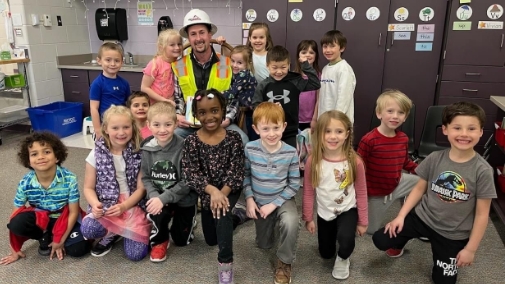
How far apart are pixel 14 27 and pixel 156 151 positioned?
135 inches

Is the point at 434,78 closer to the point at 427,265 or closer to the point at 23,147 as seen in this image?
the point at 427,265

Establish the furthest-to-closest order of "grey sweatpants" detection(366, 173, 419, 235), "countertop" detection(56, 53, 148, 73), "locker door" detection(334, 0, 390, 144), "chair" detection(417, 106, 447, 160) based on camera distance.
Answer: "countertop" detection(56, 53, 148, 73), "locker door" detection(334, 0, 390, 144), "chair" detection(417, 106, 447, 160), "grey sweatpants" detection(366, 173, 419, 235)

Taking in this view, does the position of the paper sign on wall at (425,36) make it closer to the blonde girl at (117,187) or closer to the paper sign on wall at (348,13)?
the paper sign on wall at (348,13)

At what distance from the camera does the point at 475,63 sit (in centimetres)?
337

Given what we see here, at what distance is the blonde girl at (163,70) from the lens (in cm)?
260

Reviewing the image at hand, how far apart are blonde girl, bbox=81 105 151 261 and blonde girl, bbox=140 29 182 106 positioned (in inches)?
25.2

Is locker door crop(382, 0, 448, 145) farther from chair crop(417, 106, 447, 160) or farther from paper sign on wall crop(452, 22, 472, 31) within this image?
chair crop(417, 106, 447, 160)

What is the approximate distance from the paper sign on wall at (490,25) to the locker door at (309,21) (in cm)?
128

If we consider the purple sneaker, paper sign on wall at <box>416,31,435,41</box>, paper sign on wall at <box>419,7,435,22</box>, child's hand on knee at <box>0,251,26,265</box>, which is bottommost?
child's hand on knee at <box>0,251,26,265</box>

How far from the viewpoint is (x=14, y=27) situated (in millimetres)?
4270

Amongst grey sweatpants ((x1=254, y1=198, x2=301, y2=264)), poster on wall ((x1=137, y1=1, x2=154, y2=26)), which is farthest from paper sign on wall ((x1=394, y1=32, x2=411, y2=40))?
poster on wall ((x1=137, y1=1, x2=154, y2=26))

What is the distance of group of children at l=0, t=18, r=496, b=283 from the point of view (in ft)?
5.60

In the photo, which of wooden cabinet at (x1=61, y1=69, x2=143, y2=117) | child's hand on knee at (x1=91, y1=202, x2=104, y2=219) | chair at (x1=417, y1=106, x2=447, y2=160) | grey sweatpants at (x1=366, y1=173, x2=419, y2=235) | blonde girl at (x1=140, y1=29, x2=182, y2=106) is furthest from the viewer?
wooden cabinet at (x1=61, y1=69, x2=143, y2=117)

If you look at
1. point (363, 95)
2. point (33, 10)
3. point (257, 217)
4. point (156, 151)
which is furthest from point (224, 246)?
point (33, 10)
